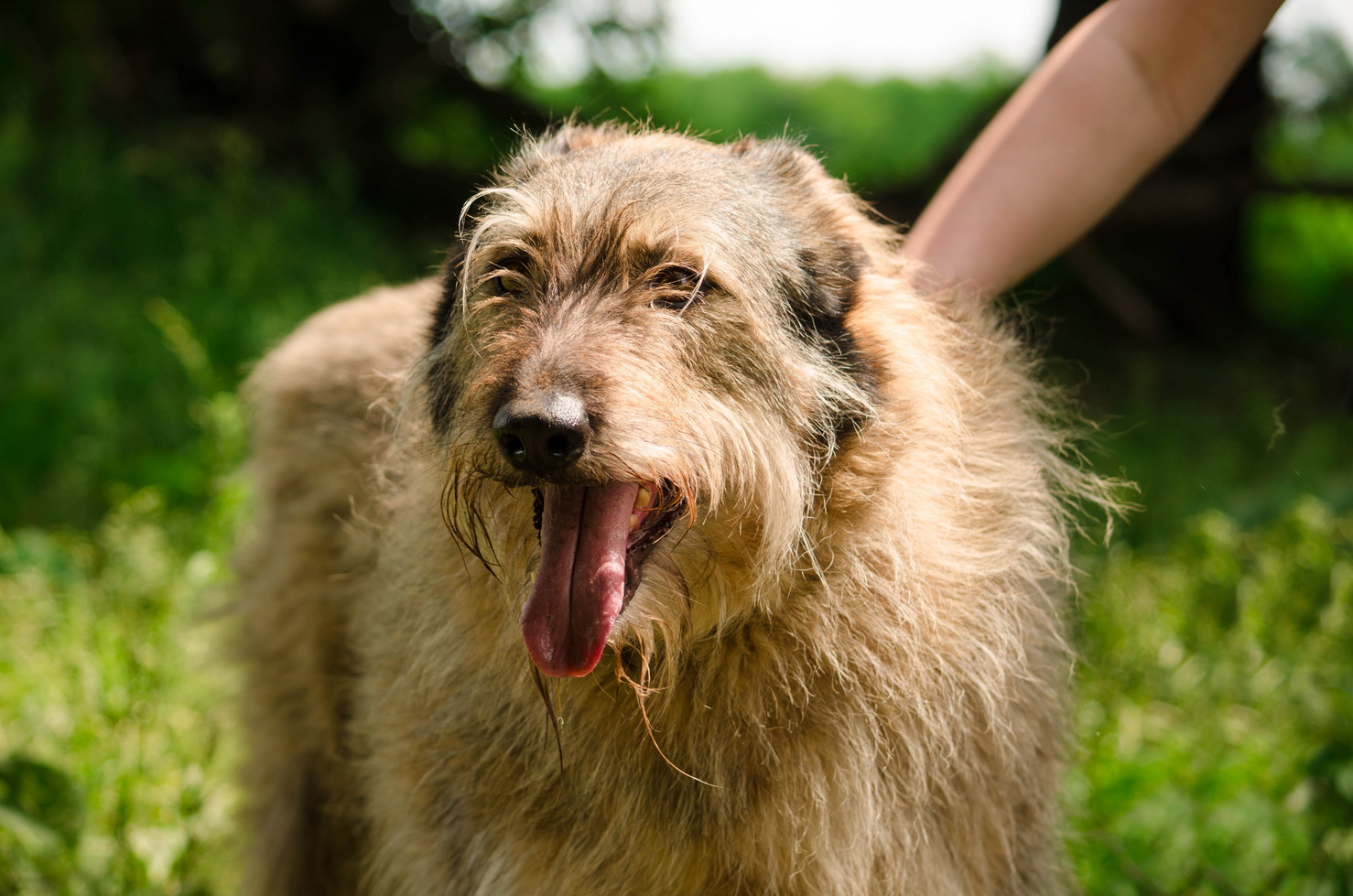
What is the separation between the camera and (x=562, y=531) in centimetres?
194

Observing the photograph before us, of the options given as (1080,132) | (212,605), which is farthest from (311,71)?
(1080,132)

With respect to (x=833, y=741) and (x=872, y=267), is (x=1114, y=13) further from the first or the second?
(x=833, y=741)

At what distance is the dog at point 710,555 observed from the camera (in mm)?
1963

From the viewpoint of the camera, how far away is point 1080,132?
289 cm

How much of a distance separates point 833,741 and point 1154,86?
181 cm

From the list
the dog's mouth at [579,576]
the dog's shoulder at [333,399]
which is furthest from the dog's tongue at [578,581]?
the dog's shoulder at [333,399]

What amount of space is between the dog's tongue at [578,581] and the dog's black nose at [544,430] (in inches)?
5.3

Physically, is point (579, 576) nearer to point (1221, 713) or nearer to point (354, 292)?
point (1221, 713)

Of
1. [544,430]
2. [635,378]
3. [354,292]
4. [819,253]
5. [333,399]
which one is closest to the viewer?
[544,430]

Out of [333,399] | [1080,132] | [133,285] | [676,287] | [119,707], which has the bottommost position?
[133,285]

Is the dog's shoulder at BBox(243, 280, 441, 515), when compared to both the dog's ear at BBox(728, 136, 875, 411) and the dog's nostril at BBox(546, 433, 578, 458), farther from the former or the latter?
the dog's nostril at BBox(546, 433, 578, 458)

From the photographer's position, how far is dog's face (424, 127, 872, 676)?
1.87 metres

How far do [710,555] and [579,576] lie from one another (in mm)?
302

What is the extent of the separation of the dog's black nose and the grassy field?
1705 millimetres
